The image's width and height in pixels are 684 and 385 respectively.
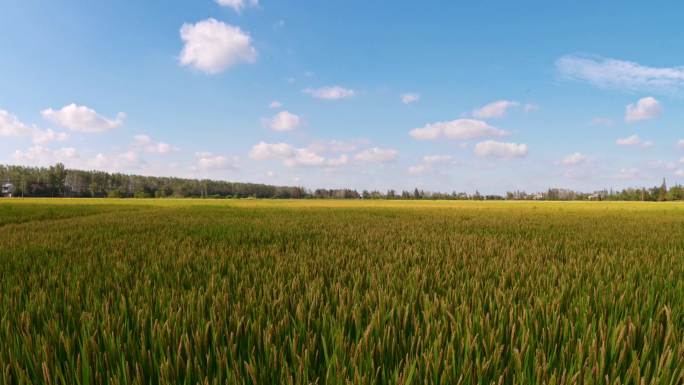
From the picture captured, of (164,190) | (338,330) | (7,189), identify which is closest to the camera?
(338,330)

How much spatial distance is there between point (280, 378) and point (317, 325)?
553 millimetres

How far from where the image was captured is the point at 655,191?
399 feet

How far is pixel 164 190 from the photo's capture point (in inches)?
5256

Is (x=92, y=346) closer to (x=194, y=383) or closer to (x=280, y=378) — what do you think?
(x=194, y=383)

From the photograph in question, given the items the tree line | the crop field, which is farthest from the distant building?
the crop field

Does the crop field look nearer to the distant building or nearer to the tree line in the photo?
the tree line

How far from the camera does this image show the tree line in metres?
116

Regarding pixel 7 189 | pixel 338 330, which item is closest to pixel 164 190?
pixel 7 189

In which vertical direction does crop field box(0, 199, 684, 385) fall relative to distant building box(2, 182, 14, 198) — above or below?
below

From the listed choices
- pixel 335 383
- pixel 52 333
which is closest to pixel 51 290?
pixel 52 333

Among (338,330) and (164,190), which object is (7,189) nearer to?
(164,190)

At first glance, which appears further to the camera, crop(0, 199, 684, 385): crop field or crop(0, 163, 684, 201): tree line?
crop(0, 163, 684, 201): tree line

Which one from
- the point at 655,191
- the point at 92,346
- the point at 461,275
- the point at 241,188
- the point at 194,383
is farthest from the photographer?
the point at 241,188

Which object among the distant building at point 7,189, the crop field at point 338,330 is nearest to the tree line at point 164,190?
the distant building at point 7,189
